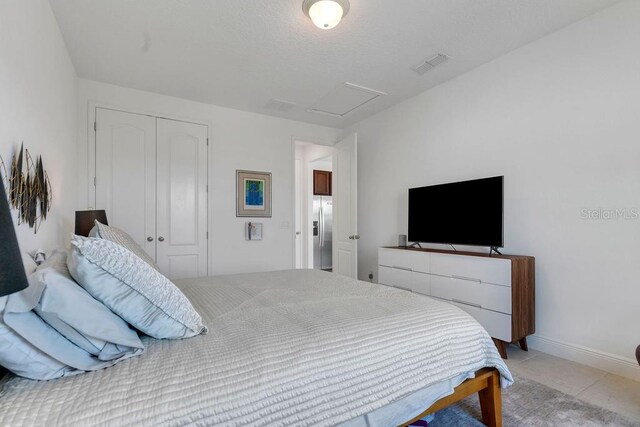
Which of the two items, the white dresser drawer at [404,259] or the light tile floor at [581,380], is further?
the white dresser drawer at [404,259]

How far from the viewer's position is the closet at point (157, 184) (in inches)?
134

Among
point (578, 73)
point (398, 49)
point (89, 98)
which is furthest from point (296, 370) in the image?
point (89, 98)

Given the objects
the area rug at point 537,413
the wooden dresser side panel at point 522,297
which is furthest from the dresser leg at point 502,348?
the area rug at point 537,413

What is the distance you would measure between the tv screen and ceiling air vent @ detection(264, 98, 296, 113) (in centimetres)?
185

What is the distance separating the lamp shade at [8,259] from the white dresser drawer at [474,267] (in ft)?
8.86

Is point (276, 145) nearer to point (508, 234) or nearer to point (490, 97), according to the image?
point (490, 97)

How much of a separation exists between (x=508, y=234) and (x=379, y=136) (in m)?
2.11

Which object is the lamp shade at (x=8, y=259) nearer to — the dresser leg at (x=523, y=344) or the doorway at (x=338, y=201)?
the dresser leg at (x=523, y=344)

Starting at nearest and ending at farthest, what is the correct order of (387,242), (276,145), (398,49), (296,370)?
(296,370) → (398,49) → (387,242) → (276,145)

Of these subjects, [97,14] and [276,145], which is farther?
[276,145]

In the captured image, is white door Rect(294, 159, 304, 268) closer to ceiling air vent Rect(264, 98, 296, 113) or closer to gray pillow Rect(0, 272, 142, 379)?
ceiling air vent Rect(264, 98, 296, 113)

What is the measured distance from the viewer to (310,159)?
591 cm

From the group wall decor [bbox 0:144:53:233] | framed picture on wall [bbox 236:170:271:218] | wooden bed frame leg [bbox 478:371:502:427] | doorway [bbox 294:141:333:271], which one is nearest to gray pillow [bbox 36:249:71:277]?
wall decor [bbox 0:144:53:233]

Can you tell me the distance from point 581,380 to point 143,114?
4.61 metres
